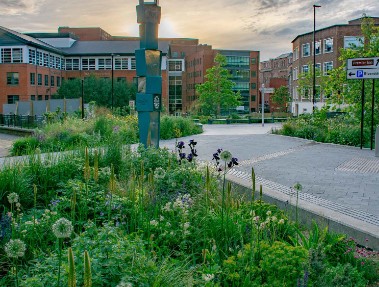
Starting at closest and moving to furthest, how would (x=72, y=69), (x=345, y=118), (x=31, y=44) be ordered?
(x=345, y=118), (x=31, y=44), (x=72, y=69)

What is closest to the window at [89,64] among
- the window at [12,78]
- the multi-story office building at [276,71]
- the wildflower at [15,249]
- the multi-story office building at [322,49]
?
the window at [12,78]

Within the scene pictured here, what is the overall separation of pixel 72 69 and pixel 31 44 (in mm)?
14987

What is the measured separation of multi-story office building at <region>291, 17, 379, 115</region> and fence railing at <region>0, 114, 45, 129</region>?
30.9m

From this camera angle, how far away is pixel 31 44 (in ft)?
203

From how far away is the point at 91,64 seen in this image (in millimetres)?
76312

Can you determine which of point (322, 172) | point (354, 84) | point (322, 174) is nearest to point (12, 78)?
point (354, 84)

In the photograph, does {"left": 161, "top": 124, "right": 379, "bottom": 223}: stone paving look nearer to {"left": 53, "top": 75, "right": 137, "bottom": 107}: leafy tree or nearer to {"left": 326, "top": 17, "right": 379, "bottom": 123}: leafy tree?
{"left": 326, "top": 17, "right": 379, "bottom": 123}: leafy tree

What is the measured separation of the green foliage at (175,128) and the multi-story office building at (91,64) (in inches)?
876

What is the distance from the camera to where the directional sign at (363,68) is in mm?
17406

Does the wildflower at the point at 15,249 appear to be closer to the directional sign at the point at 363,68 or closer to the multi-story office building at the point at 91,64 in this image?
the directional sign at the point at 363,68

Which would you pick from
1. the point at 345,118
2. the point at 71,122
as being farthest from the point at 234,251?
the point at 345,118

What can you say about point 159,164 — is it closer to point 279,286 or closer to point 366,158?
point 279,286

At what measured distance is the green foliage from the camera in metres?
23.5

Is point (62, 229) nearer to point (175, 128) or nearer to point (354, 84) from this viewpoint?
point (354, 84)
